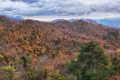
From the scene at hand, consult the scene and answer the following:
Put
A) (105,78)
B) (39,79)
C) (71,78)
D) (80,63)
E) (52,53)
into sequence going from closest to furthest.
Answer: (105,78) → (80,63) → (71,78) → (39,79) → (52,53)

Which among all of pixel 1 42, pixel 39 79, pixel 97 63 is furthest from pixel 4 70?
pixel 1 42

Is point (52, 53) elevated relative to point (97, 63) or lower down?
lower down

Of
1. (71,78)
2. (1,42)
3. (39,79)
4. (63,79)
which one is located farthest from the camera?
(1,42)

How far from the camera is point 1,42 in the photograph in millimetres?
196125

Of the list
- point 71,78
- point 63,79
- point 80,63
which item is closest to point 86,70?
point 80,63

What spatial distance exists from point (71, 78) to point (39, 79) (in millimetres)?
24107

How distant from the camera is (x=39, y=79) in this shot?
92188 millimetres

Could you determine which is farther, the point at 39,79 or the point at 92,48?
the point at 39,79

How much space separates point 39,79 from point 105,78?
1539 inches

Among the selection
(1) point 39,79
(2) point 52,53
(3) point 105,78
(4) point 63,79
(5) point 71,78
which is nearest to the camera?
(3) point 105,78

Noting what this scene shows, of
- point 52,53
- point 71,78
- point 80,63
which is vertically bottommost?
point 52,53

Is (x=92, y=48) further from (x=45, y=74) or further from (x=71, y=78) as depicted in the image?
(x=45, y=74)

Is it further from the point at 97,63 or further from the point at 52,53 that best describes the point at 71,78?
the point at 52,53

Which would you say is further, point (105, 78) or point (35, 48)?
point (35, 48)
